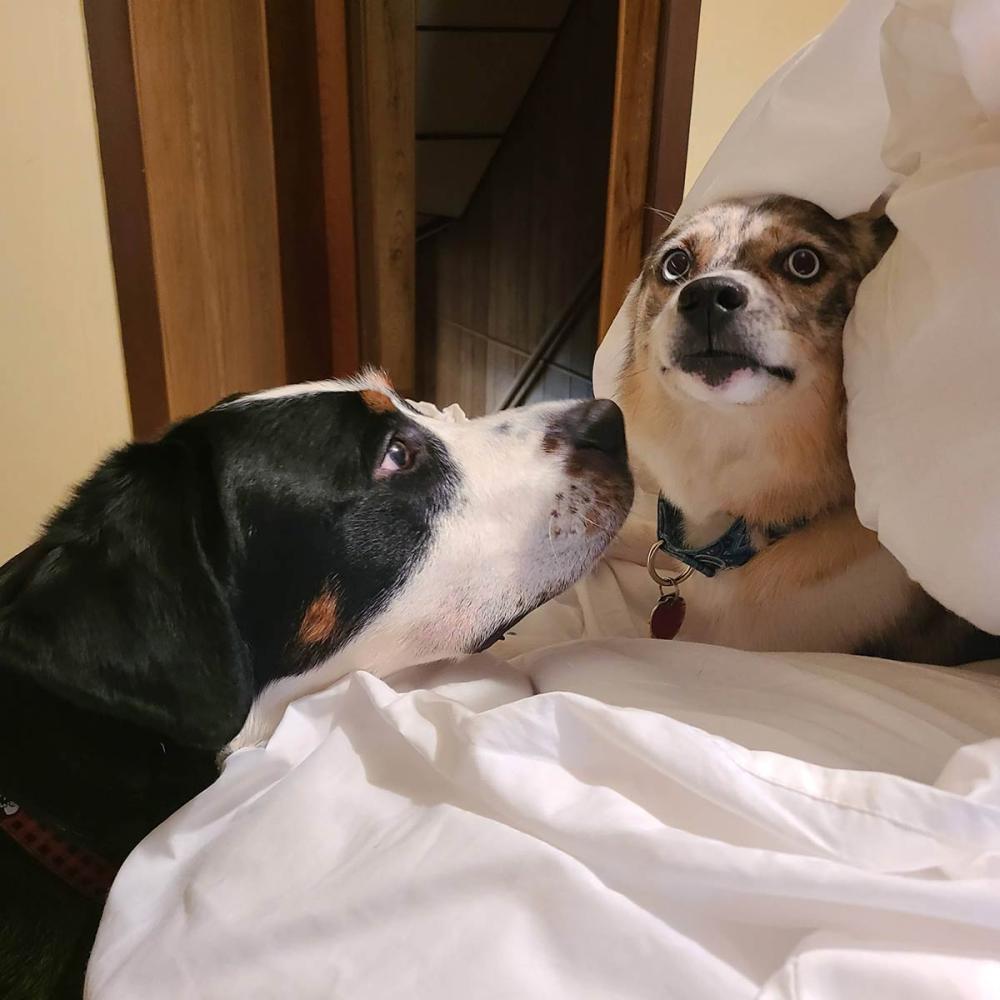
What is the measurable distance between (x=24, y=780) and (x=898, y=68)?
104 centimetres

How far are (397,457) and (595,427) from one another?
0.25 meters

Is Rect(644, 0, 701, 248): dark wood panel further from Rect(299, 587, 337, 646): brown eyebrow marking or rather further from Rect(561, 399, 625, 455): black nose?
Rect(299, 587, 337, 646): brown eyebrow marking

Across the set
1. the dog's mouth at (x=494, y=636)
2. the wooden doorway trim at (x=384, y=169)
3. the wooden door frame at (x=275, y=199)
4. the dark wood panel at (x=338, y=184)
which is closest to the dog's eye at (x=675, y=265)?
the dog's mouth at (x=494, y=636)

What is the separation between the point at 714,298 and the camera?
102 centimetres

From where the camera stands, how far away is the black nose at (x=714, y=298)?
3.34 ft

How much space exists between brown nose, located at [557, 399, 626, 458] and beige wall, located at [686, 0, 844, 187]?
128 centimetres

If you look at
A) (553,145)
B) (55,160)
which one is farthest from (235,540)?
(553,145)

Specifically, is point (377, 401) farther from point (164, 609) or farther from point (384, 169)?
point (384, 169)

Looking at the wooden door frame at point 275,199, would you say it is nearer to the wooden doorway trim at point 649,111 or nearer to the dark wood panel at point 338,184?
the dark wood panel at point 338,184

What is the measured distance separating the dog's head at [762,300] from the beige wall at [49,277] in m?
1.47

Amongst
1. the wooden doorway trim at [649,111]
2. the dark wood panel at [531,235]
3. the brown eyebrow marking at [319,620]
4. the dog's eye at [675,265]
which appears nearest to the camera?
the brown eyebrow marking at [319,620]

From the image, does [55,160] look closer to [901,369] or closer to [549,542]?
[549,542]

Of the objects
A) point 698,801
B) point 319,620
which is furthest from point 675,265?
point 698,801

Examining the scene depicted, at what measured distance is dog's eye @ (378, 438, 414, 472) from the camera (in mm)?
945
